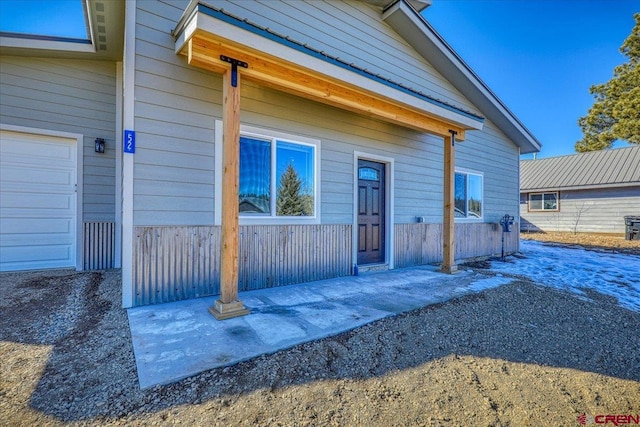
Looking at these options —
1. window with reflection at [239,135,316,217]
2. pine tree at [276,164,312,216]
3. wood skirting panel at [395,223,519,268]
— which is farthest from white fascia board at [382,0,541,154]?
pine tree at [276,164,312,216]

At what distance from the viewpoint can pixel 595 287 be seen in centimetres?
Answer: 502

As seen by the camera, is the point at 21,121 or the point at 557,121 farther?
the point at 557,121

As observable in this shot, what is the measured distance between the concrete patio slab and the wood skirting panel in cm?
130

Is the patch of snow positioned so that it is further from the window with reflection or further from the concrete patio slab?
the window with reflection

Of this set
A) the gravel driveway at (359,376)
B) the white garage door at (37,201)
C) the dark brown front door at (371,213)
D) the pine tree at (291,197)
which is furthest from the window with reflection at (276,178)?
the white garage door at (37,201)

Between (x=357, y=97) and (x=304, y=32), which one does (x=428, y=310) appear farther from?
(x=304, y=32)

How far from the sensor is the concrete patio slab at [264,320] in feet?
7.49

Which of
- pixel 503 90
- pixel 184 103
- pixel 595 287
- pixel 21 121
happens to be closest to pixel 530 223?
pixel 503 90

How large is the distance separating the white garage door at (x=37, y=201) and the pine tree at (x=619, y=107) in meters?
26.2

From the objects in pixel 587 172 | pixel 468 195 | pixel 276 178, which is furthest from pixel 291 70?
pixel 587 172

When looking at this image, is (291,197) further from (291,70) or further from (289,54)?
(289,54)

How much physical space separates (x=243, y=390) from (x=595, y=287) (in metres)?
5.94

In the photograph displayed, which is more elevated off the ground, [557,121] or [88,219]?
[557,121]

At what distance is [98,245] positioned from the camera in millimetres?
5715
